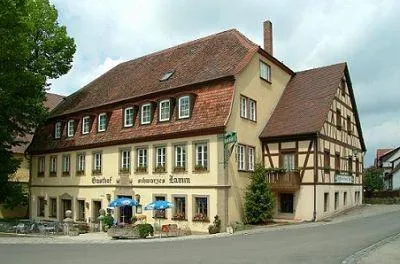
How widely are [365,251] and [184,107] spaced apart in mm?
16042

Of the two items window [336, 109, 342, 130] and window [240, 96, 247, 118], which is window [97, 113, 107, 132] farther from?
window [336, 109, 342, 130]

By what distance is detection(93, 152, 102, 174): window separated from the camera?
35.2 meters

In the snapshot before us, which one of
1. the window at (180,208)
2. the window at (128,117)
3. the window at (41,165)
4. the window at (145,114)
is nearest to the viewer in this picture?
the window at (180,208)

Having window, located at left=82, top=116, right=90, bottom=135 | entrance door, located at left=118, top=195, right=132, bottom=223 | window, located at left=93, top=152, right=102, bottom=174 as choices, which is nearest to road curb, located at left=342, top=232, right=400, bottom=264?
entrance door, located at left=118, top=195, right=132, bottom=223

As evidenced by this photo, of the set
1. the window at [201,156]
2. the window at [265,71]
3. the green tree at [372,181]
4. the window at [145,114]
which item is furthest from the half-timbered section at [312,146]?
the green tree at [372,181]

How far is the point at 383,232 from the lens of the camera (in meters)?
22.3

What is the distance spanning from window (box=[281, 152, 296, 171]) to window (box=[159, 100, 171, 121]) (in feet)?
24.7

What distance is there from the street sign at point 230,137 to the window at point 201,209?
3.67 m

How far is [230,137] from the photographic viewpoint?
87.9 ft

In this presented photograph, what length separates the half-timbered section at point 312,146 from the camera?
30.3 metres

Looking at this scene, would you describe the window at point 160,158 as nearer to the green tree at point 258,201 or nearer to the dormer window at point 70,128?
the green tree at point 258,201

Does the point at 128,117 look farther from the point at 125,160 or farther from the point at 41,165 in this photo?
the point at 41,165

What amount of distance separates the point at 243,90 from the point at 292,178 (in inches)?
234

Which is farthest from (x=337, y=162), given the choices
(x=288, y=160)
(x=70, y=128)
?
(x=70, y=128)
